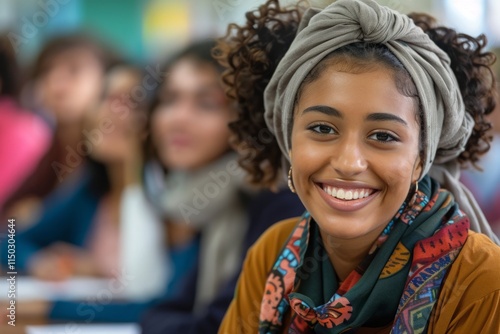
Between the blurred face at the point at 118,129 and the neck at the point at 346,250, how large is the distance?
1649 millimetres

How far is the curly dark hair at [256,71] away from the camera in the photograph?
1.36 m

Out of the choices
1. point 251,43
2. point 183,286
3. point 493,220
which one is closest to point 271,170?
point 251,43

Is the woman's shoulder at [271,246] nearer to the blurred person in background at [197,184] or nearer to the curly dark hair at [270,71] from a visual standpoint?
→ the curly dark hair at [270,71]

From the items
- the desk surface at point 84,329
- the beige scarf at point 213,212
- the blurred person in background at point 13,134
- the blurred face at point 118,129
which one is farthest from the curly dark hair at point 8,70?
the desk surface at point 84,329

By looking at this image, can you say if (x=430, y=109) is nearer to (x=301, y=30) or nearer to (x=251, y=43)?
(x=301, y=30)

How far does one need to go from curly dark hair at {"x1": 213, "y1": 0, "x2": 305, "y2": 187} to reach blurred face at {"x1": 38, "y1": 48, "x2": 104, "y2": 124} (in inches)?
66.3

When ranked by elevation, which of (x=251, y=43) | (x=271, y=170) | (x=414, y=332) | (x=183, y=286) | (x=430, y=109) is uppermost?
(x=251, y=43)

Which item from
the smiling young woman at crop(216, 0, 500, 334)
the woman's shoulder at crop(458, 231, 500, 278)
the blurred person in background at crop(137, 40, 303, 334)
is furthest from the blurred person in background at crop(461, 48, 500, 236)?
the woman's shoulder at crop(458, 231, 500, 278)

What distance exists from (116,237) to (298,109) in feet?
6.12

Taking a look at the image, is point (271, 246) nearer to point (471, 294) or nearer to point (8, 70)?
point (471, 294)

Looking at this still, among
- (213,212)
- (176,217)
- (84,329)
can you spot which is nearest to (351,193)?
(213,212)

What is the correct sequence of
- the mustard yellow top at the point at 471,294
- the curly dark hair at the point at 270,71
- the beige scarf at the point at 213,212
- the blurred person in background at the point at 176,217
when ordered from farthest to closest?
the beige scarf at the point at 213,212 < the blurred person in background at the point at 176,217 < the curly dark hair at the point at 270,71 < the mustard yellow top at the point at 471,294

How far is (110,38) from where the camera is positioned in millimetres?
3059

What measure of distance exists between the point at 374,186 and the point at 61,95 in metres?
2.25
